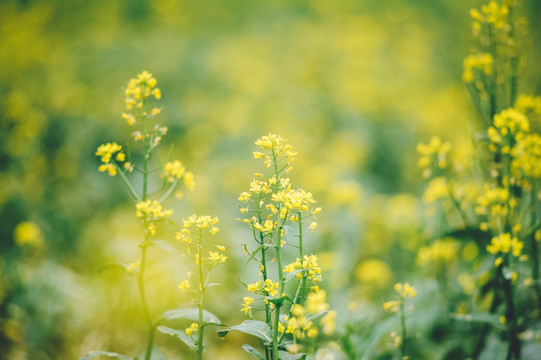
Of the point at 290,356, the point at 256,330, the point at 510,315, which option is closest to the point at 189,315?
the point at 256,330

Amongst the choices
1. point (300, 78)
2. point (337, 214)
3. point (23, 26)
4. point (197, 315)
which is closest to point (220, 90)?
point (300, 78)

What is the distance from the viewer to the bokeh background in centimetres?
272

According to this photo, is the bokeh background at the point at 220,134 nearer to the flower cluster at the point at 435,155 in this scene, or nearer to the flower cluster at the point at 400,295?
the flower cluster at the point at 400,295

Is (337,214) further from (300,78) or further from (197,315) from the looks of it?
(300,78)

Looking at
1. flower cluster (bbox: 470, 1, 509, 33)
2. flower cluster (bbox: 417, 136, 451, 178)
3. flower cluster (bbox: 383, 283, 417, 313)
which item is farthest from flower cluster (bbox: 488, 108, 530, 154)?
flower cluster (bbox: 383, 283, 417, 313)

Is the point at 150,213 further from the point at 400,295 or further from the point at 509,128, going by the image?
the point at 509,128

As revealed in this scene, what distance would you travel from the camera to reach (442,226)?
2.52 meters

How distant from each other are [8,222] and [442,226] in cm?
386

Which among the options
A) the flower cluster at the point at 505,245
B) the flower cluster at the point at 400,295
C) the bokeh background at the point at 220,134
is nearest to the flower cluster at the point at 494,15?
the bokeh background at the point at 220,134

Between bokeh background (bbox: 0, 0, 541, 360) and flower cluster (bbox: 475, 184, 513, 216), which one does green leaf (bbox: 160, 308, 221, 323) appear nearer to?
bokeh background (bbox: 0, 0, 541, 360)

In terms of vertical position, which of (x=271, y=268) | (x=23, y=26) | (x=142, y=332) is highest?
(x=23, y=26)

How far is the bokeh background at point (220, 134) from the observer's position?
2.72 m

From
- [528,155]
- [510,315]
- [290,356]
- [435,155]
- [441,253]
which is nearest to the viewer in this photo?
[290,356]

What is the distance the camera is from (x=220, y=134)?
5.61m
